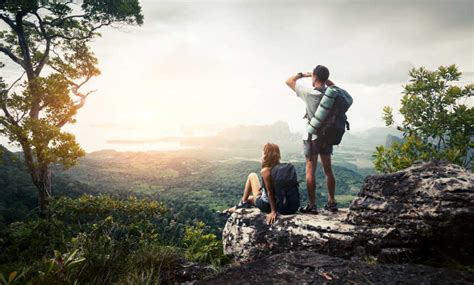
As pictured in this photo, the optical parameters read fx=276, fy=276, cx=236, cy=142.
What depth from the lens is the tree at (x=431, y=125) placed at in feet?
19.9

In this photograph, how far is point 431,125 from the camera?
6.50m

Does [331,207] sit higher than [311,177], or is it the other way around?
[311,177]

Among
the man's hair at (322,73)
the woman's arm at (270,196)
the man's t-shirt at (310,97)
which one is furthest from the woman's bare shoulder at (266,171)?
the man's hair at (322,73)

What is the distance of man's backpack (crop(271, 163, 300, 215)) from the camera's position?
4484mm

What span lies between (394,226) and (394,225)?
13mm

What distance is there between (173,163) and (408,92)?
552ft

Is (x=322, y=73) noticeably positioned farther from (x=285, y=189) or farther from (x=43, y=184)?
(x=43, y=184)

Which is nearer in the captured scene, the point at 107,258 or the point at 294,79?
the point at 107,258

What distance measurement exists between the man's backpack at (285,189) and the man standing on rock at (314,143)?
353mm

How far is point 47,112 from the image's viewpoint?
10.7 meters

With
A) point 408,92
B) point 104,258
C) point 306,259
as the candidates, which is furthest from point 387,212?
point 408,92

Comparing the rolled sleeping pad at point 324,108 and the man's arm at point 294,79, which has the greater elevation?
the man's arm at point 294,79

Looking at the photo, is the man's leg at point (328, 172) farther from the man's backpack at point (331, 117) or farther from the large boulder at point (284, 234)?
the large boulder at point (284, 234)

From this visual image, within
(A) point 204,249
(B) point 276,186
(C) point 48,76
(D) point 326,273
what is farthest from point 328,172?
(C) point 48,76
